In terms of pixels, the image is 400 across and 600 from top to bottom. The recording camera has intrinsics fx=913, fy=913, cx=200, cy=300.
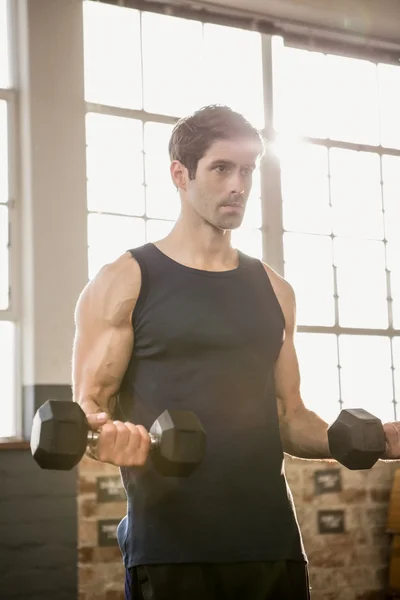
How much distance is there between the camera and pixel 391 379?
4.76m

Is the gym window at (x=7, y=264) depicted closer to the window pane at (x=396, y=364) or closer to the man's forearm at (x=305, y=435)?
the window pane at (x=396, y=364)

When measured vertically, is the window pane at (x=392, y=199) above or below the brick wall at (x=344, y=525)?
above

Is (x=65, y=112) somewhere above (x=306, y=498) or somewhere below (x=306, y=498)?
above

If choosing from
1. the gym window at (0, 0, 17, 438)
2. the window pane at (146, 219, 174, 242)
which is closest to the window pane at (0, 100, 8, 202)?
the gym window at (0, 0, 17, 438)

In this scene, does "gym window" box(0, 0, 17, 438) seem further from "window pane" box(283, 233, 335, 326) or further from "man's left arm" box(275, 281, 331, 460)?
"man's left arm" box(275, 281, 331, 460)

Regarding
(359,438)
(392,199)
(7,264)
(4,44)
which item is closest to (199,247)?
(359,438)

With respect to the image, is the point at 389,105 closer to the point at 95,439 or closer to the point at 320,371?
the point at 320,371

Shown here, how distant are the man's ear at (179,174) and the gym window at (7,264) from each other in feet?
6.99

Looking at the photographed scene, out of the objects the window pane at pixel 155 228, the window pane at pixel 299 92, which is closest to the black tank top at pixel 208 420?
the window pane at pixel 155 228

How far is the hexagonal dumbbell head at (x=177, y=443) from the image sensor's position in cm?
143

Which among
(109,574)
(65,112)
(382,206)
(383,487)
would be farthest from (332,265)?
(109,574)

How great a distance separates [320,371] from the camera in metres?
4.54

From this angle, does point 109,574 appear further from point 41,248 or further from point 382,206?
point 382,206

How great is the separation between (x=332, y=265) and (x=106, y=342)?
3062 millimetres
